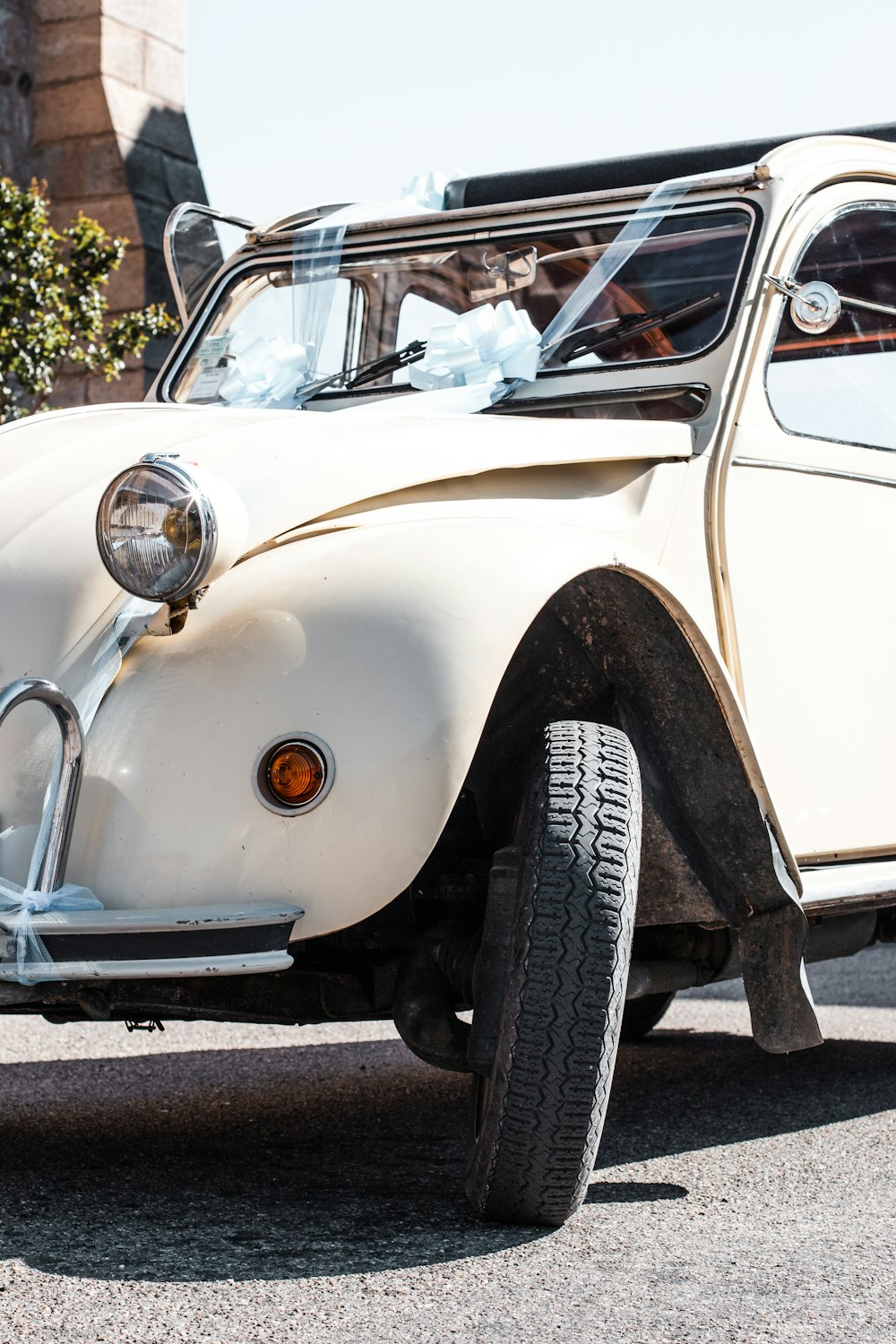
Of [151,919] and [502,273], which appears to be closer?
[151,919]

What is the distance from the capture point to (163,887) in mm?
2701

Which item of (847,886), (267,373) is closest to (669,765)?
(847,886)

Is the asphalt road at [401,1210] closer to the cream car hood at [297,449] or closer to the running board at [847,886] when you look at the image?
the running board at [847,886]

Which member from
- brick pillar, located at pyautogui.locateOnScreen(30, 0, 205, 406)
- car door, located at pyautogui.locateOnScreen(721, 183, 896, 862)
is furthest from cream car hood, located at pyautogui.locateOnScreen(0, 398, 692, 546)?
brick pillar, located at pyautogui.locateOnScreen(30, 0, 205, 406)

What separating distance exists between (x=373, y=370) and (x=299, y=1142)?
1944mm

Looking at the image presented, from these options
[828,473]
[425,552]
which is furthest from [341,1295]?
[828,473]

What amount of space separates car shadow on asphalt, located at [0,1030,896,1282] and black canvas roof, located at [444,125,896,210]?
2.57 meters

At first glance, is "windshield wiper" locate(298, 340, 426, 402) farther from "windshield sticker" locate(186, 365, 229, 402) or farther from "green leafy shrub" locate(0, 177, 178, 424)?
"green leafy shrub" locate(0, 177, 178, 424)

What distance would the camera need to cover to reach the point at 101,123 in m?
12.2

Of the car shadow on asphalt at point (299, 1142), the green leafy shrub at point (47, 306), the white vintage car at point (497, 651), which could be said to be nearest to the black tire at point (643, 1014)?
the car shadow on asphalt at point (299, 1142)

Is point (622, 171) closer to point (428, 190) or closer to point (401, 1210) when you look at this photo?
point (428, 190)

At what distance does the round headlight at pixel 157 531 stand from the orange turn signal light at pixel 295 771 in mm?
314

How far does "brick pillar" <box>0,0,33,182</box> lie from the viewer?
12.3 metres

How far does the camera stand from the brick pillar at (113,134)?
12.0 metres
